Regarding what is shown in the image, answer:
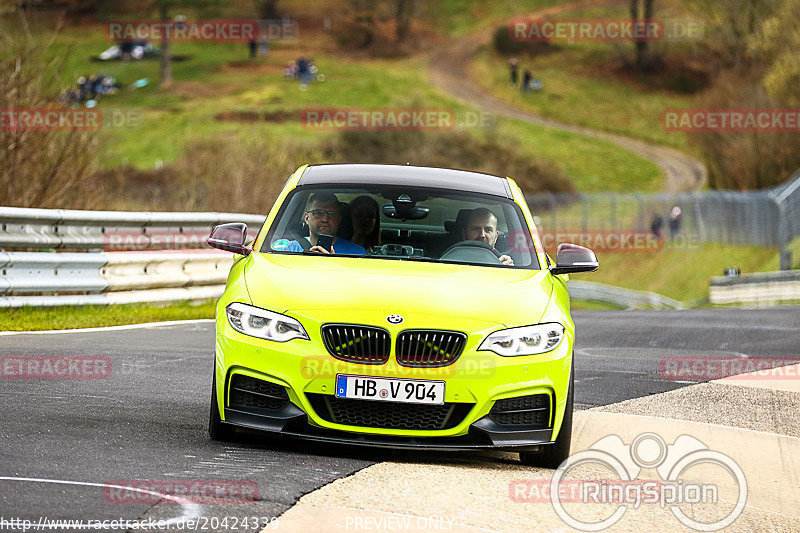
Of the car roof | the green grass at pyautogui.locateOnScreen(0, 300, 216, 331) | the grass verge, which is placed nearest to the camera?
the car roof

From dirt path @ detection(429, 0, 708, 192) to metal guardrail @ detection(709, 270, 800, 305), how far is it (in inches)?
1706

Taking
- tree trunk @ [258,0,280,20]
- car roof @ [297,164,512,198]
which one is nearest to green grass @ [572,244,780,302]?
car roof @ [297,164,512,198]

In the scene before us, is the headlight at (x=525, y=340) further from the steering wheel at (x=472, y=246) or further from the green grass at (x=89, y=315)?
the green grass at (x=89, y=315)

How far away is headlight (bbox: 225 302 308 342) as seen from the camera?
22.7ft

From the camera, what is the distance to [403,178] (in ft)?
28.6

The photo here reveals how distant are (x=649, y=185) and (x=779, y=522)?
247ft

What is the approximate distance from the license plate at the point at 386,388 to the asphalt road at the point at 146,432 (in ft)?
1.25

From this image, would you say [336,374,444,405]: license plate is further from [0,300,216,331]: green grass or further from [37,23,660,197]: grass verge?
[37,23,660,197]: grass verge

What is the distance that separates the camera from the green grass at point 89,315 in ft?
42.7

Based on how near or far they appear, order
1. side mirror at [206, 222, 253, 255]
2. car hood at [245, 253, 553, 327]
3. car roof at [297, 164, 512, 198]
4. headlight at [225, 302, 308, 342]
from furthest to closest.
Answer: car roof at [297, 164, 512, 198] → side mirror at [206, 222, 253, 255] → car hood at [245, 253, 553, 327] → headlight at [225, 302, 308, 342]

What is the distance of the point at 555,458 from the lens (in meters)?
7.25

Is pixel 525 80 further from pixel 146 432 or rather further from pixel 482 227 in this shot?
pixel 146 432

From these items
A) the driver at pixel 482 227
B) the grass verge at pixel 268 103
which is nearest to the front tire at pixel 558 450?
the driver at pixel 482 227

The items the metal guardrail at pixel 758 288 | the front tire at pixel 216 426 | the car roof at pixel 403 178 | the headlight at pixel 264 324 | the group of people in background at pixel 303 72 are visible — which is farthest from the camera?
the group of people in background at pixel 303 72
